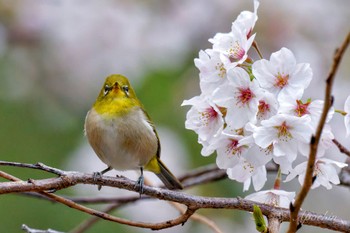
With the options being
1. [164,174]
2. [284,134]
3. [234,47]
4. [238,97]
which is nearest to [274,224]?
[284,134]

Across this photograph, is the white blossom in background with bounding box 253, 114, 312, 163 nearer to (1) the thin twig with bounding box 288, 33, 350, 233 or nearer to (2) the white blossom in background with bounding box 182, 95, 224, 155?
(2) the white blossom in background with bounding box 182, 95, 224, 155

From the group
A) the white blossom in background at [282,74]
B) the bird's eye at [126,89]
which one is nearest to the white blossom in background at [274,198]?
the white blossom in background at [282,74]

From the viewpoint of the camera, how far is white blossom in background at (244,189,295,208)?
1.83 m

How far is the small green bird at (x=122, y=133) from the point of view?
273cm

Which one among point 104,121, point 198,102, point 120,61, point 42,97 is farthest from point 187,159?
point 198,102

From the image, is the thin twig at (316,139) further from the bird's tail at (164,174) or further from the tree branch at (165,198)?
the bird's tail at (164,174)

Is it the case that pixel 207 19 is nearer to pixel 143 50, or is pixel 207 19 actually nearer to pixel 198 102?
pixel 143 50

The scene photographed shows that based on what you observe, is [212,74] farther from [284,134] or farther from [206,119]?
[284,134]

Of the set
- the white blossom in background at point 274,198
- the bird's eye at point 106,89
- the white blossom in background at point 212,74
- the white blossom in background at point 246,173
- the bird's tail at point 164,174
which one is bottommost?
the bird's tail at point 164,174

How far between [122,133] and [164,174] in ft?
0.92

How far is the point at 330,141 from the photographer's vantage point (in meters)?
1.60

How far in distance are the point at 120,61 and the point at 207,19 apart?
1.84 ft

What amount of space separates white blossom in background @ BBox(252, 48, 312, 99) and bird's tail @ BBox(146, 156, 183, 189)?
1137 mm

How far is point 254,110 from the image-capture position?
1645 mm
